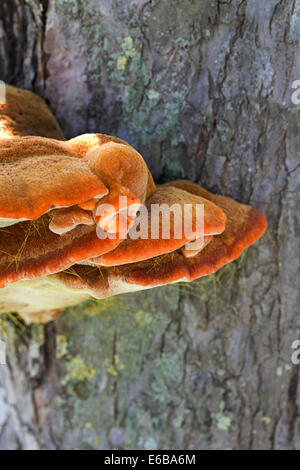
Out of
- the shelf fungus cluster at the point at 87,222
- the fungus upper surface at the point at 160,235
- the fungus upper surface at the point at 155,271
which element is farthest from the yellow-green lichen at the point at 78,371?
the fungus upper surface at the point at 160,235

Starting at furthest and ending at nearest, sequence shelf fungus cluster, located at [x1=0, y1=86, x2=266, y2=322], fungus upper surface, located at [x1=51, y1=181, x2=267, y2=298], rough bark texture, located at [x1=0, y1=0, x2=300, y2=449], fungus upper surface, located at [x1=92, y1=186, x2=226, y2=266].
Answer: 1. rough bark texture, located at [x1=0, y1=0, x2=300, y2=449]
2. fungus upper surface, located at [x1=51, y1=181, x2=267, y2=298]
3. fungus upper surface, located at [x1=92, y1=186, x2=226, y2=266]
4. shelf fungus cluster, located at [x1=0, y1=86, x2=266, y2=322]

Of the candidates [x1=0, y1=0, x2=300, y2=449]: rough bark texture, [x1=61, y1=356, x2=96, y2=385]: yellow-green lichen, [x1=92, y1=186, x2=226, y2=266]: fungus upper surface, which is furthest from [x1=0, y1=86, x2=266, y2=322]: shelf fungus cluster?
[x1=61, y1=356, x2=96, y2=385]: yellow-green lichen

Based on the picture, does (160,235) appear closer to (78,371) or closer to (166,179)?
(166,179)

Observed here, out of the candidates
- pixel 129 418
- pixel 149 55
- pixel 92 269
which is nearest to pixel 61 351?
pixel 129 418

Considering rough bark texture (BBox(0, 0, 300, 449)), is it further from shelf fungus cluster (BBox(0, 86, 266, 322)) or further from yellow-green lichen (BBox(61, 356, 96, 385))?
shelf fungus cluster (BBox(0, 86, 266, 322))
